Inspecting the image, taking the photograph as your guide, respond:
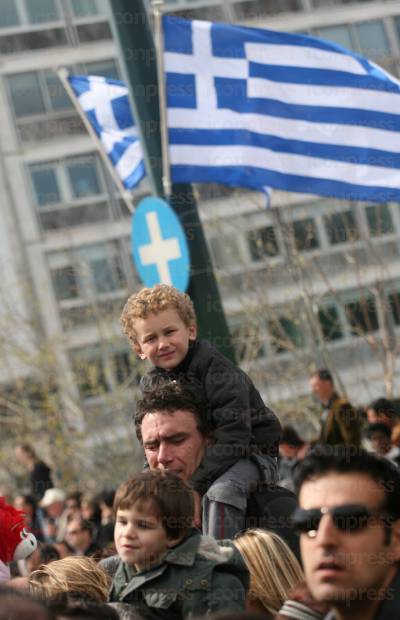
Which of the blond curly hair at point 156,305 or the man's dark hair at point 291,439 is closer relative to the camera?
the blond curly hair at point 156,305

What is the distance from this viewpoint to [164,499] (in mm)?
5270

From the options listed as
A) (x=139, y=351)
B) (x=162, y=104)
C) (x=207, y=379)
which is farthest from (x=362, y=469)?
(x=162, y=104)

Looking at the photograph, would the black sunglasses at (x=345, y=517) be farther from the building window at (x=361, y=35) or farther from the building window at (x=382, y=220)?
the building window at (x=361, y=35)

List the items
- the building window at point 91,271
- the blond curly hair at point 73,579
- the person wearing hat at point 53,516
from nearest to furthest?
the blond curly hair at point 73,579
the person wearing hat at point 53,516
the building window at point 91,271

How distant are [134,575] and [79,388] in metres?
33.9

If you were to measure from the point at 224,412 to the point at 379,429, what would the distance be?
5490 mm

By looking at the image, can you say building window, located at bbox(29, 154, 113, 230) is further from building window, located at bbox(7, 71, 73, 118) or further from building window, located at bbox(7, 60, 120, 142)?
building window, located at bbox(7, 71, 73, 118)

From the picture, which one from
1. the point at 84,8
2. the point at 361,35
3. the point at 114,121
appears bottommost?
the point at 114,121

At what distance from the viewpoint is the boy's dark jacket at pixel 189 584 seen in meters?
5.21

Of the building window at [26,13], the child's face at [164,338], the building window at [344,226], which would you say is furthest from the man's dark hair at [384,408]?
the building window at [26,13]

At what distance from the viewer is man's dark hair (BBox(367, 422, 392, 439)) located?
11.8 meters

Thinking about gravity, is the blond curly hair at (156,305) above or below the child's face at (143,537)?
above

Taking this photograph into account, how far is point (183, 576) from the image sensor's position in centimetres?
525

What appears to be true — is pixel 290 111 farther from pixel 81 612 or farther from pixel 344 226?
pixel 344 226
